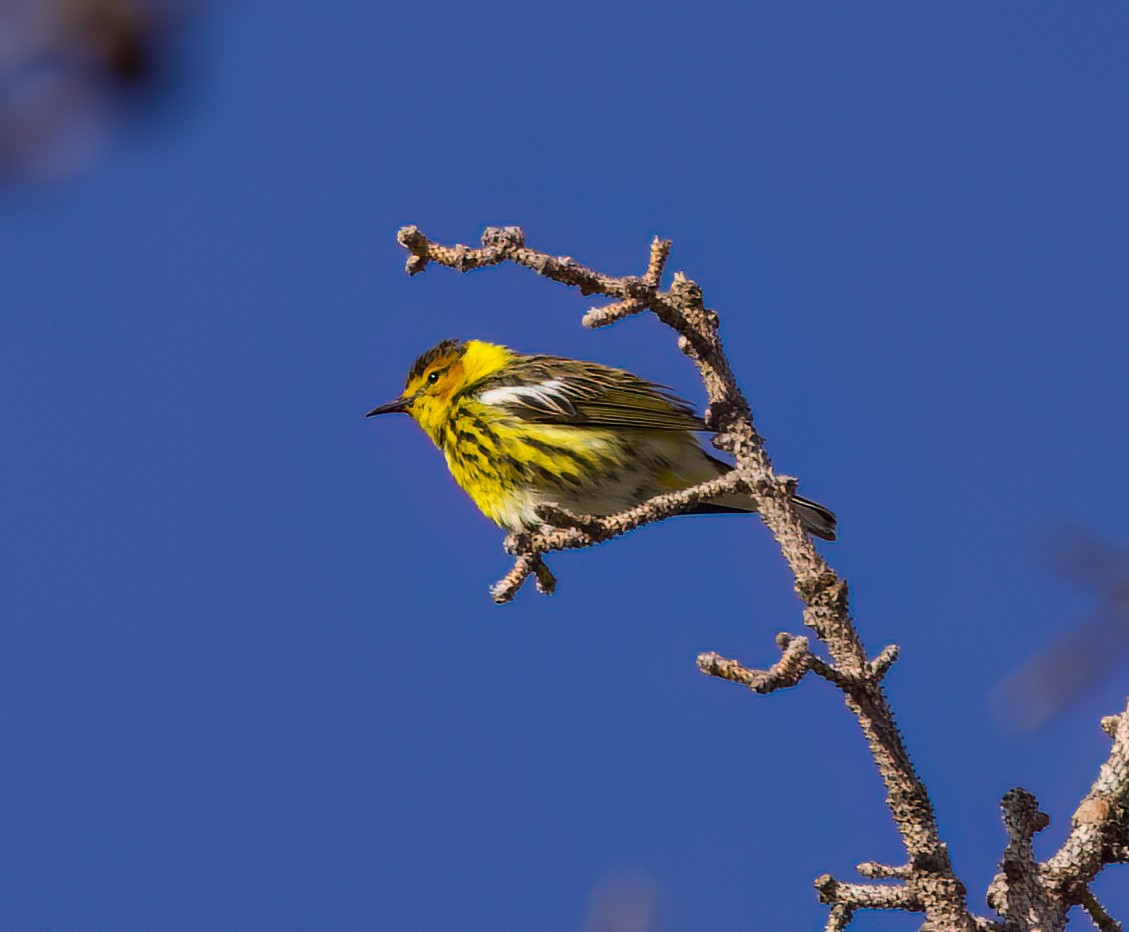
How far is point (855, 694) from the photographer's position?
2.44 meters

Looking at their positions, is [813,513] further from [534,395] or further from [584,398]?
[534,395]

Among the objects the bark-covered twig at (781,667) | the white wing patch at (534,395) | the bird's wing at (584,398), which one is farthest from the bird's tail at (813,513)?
the bark-covered twig at (781,667)

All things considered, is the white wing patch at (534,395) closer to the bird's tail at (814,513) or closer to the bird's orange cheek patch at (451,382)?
the bird's orange cheek patch at (451,382)

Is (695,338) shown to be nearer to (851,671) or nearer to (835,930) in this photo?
(851,671)

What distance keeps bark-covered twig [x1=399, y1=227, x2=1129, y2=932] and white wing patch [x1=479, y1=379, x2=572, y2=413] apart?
10.0ft

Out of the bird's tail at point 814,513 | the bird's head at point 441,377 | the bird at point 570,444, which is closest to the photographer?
the bird's tail at point 814,513

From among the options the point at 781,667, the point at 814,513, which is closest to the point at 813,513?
the point at 814,513

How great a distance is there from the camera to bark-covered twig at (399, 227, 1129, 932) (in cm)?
230

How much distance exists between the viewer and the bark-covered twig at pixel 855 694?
2.30 metres

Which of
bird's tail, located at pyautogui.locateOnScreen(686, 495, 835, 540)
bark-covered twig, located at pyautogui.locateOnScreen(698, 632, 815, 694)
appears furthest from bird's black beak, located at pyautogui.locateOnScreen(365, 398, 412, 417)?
bark-covered twig, located at pyautogui.locateOnScreen(698, 632, 815, 694)

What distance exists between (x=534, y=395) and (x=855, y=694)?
3707mm

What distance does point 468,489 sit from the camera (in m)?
5.91

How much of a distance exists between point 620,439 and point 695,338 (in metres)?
3.03

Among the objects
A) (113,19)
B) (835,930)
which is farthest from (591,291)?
(113,19)
